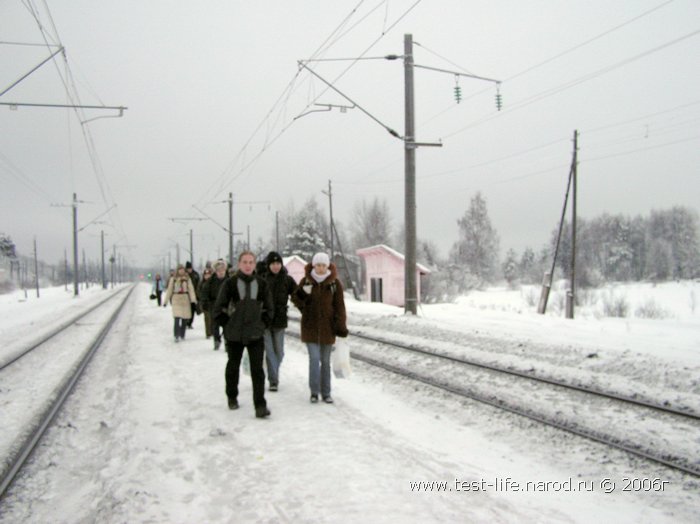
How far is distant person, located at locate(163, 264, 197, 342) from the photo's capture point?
40.8ft

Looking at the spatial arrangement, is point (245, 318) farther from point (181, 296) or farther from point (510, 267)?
point (510, 267)

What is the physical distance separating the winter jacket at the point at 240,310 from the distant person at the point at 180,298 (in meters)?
7.01

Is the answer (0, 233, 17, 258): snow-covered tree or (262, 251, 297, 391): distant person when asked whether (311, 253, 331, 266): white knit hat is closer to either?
(262, 251, 297, 391): distant person

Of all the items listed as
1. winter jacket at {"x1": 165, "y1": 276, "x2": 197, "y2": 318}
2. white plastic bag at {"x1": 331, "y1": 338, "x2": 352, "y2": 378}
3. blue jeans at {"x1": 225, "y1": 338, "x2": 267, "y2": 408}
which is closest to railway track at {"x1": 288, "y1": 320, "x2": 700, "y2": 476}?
white plastic bag at {"x1": 331, "y1": 338, "x2": 352, "y2": 378}

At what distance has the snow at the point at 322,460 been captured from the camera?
368 centimetres

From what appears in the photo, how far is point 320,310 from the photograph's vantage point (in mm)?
6355

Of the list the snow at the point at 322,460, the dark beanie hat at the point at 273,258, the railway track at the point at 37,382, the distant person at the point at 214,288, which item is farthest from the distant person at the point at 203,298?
the dark beanie hat at the point at 273,258

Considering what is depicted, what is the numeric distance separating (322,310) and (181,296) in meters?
7.19

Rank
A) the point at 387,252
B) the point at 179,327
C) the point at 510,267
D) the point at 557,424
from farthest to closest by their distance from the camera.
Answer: the point at 510,267 < the point at 387,252 < the point at 179,327 < the point at 557,424

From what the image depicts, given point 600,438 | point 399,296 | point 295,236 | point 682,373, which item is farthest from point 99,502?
point 295,236

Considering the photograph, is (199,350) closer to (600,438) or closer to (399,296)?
(600,438)

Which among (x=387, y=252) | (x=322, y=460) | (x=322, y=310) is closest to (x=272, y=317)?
(x=322, y=310)

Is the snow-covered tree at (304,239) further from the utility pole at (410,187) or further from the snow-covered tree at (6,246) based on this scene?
the utility pole at (410,187)

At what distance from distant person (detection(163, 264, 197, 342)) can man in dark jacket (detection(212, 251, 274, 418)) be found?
6.97 metres
